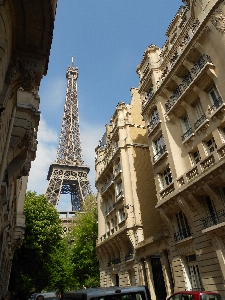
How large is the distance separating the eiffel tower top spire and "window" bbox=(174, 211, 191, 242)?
65.4 meters

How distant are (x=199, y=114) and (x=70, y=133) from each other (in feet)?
259

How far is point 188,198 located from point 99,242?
19741 mm

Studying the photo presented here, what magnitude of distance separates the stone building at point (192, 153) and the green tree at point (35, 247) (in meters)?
14.6

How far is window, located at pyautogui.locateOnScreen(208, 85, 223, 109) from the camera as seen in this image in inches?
568

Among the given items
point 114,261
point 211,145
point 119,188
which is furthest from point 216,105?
point 114,261

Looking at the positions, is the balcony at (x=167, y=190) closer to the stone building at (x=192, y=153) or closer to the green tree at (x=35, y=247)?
the stone building at (x=192, y=153)

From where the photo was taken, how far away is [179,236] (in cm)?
1639

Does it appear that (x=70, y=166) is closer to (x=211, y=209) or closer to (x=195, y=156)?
(x=195, y=156)

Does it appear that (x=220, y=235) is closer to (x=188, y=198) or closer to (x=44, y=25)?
(x=188, y=198)

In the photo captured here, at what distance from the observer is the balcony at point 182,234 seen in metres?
15.8

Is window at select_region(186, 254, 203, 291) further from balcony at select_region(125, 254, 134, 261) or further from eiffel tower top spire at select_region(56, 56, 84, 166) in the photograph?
eiffel tower top spire at select_region(56, 56, 84, 166)

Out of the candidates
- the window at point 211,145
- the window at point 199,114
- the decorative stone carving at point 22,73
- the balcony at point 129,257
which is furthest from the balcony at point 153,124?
the decorative stone carving at point 22,73

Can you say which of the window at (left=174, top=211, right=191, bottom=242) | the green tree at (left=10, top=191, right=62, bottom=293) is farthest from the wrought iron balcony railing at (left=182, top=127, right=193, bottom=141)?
the green tree at (left=10, top=191, right=62, bottom=293)

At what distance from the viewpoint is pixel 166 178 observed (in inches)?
746
